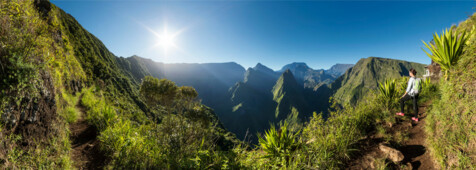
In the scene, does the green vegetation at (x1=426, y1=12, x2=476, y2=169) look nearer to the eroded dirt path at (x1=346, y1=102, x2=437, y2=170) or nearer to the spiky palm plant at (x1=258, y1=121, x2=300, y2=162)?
the eroded dirt path at (x1=346, y1=102, x2=437, y2=170)

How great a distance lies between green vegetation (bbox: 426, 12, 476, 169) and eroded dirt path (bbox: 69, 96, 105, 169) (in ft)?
21.1

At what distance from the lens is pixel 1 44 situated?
2510mm

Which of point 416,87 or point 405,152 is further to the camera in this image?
point 416,87

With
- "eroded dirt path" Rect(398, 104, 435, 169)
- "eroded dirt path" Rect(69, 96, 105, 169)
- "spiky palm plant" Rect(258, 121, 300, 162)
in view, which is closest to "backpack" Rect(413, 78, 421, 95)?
"eroded dirt path" Rect(398, 104, 435, 169)

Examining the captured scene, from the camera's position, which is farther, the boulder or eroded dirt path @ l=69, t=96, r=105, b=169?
eroded dirt path @ l=69, t=96, r=105, b=169

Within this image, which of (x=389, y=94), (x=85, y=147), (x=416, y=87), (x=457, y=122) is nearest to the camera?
(x=457, y=122)

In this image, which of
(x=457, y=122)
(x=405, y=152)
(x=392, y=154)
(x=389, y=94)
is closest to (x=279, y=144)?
(x=392, y=154)

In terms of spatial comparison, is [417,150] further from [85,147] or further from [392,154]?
[85,147]

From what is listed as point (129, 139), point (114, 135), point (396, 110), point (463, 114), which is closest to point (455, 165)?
point (463, 114)

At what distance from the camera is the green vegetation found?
7.27 ft

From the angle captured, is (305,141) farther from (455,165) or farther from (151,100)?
(151,100)

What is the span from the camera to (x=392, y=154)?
2818 millimetres

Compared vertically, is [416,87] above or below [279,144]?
above

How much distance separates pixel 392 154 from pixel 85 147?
6874mm
